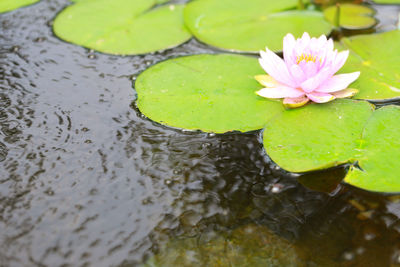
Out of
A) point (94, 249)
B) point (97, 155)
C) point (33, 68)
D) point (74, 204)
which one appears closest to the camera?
point (94, 249)

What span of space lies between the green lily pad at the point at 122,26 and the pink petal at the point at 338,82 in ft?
3.72

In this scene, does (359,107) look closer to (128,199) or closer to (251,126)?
(251,126)

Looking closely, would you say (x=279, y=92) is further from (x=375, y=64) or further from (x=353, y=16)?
(x=353, y=16)

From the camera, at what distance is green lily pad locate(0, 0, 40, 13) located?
3.36 metres

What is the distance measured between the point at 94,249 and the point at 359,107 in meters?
1.51

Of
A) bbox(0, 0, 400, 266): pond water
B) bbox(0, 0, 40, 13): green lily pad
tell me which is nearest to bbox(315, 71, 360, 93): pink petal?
bbox(0, 0, 400, 266): pond water

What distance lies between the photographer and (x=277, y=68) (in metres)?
2.22

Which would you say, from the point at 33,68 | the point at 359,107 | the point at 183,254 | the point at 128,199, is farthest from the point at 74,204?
the point at 359,107

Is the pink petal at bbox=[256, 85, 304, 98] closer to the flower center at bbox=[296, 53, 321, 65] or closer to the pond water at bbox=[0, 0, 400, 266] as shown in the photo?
the flower center at bbox=[296, 53, 321, 65]

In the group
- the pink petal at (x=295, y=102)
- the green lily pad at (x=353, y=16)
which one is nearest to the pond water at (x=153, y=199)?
the pink petal at (x=295, y=102)

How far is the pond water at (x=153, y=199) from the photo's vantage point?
1648 millimetres

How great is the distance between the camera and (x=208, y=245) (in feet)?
5.53

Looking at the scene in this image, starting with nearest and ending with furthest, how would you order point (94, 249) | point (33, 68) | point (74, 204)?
1. point (94, 249)
2. point (74, 204)
3. point (33, 68)

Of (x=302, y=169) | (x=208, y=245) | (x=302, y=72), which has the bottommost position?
(x=208, y=245)
